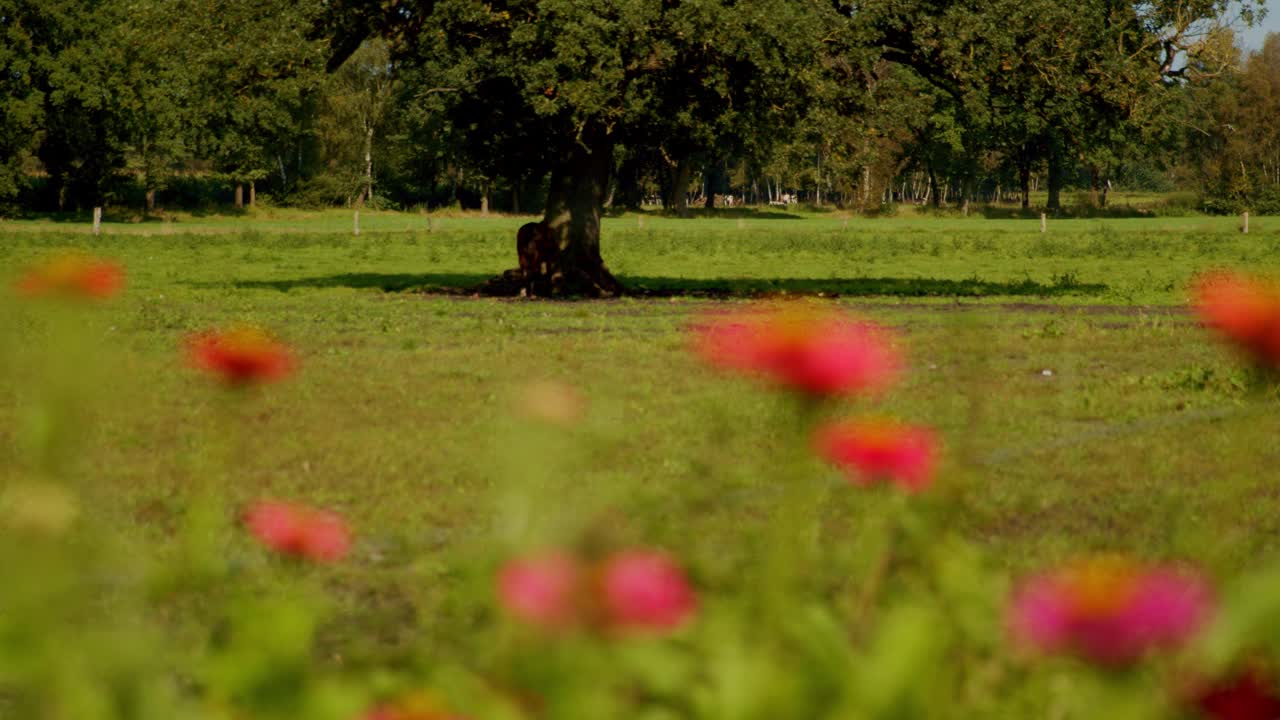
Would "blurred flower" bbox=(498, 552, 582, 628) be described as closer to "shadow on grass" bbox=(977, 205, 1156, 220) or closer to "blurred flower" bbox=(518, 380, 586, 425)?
"blurred flower" bbox=(518, 380, 586, 425)

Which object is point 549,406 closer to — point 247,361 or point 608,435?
point 608,435

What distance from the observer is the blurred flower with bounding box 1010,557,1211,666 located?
4.17 ft

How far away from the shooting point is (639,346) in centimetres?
1455

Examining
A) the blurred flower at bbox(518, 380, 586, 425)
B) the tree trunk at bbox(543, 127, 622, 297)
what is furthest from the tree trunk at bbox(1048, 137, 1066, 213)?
the blurred flower at bbox(518, 380, 586, 425)

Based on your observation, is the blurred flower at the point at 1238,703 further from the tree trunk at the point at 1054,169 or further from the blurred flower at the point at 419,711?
the tree trunk at the point at 1054,169

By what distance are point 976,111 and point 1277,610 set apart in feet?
70.3

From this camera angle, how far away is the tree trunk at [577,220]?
24031 millimetres

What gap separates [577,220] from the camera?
24203 millimetres

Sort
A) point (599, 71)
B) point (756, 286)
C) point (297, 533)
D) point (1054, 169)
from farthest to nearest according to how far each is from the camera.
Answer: point (1054, 169), point (756, 286), point (599, 71), point (297, 533)

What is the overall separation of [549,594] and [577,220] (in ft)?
75.1

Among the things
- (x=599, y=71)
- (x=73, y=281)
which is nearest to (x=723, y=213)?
(x=599, y=71)

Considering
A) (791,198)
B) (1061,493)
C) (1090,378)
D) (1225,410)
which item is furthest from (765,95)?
(791,198)

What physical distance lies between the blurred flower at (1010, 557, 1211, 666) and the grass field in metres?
0.39

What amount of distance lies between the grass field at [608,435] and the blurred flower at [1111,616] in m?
0.39
